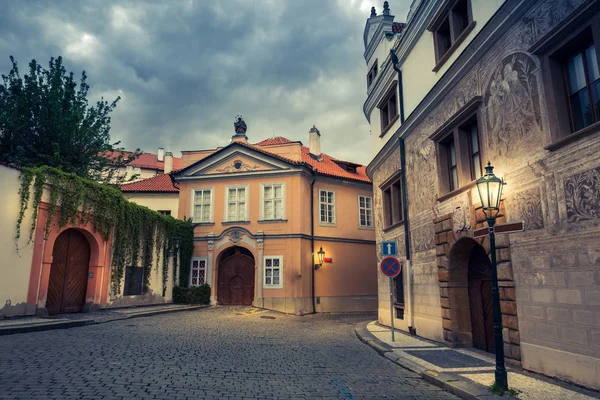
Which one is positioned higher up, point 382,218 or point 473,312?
point 382,218

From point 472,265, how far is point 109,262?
15189 mm

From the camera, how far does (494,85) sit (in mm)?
8617

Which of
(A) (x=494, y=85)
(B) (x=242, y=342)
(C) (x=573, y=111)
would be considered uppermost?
(A) (x=494, y=85)

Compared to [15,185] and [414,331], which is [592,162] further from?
[15,185]

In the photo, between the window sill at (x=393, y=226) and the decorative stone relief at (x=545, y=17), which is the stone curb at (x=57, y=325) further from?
the decorative stone relief at (x=545, y=17)

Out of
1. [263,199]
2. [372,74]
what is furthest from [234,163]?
[372,74]

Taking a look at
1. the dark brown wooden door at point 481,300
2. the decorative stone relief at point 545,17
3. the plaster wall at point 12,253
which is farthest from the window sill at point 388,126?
the plaster wall at point 12,253

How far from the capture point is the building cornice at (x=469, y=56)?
790cm

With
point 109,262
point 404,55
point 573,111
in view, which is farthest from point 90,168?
point 573,111

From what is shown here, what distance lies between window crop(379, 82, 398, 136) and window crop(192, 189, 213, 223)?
1272cm

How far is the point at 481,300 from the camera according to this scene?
394 inches

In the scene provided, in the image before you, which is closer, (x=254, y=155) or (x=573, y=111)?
(x=573, y=111)

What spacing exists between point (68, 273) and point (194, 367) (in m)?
11.8

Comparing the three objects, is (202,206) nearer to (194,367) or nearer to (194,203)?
(194,203)
